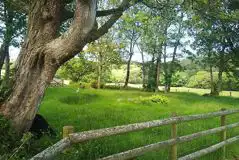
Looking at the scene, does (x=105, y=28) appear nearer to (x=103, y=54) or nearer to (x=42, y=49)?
(x=42, y=49)

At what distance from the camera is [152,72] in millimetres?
58875

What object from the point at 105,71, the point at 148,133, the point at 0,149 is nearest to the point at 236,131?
the point at 148,133

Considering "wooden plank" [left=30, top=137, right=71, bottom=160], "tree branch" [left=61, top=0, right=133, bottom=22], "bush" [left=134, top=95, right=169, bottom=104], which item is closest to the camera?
"wooden plank" [left=30, top=137, right=71, bottom=160]

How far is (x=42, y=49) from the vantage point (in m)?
8.49

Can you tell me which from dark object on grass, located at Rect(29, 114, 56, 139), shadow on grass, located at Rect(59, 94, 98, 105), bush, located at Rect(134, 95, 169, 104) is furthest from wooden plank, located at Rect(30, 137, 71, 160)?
bush, located at Rect(134, 95, 169, 104)

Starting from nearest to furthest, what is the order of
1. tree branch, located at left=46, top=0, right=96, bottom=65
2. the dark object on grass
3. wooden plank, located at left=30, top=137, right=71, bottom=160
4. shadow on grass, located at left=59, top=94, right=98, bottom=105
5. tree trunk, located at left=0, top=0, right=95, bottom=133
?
wooden plank, located at left=30, top=137, right=71, bottom=160
tree branch, located at left=46, top=0, right=96, bottom=65
tree trunk, located at left=0, top=0, right=95, bottom=133
the dark object on grass
shadow on grass, located at left=59, top=94, right=98, bottom=105

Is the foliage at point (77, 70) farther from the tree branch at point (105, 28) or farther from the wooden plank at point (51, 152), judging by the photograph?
the wooden plank at point (51, 152)

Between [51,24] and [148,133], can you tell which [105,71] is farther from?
[51,24]

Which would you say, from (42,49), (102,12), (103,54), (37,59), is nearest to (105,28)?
(102,12)

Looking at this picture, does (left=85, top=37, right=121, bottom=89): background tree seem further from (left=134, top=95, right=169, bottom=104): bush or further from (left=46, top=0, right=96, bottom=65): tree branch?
(left=46, top=0, right=96, bottom=65): tree branch

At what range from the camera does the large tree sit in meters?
8.02

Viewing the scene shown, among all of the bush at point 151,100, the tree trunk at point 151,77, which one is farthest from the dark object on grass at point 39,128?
the tree trunk at point 151,77

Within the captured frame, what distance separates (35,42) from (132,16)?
2.74 metres

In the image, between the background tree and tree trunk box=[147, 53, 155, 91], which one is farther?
the background tree
